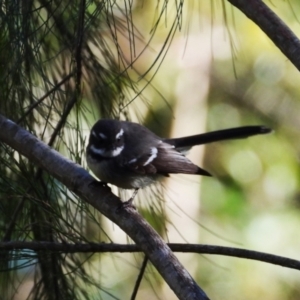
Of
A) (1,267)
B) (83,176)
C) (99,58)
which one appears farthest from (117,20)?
(1,267)

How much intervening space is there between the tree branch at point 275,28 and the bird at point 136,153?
0.85 meters

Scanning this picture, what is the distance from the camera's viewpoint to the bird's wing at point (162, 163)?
92.5 inches

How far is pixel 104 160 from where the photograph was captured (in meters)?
2.28

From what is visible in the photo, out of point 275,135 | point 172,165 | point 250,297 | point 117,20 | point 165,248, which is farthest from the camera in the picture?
point 275,135

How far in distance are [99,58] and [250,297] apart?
184 centimetres

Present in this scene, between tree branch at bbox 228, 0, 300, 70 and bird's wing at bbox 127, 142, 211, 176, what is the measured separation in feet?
3.03

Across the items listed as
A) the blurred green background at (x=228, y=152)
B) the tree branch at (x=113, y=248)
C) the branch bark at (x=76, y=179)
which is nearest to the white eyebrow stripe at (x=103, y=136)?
the branch bark at (x=76, y=179)

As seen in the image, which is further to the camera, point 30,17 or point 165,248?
point 30,17

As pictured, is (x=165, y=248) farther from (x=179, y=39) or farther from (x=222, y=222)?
(x=179, y=39)

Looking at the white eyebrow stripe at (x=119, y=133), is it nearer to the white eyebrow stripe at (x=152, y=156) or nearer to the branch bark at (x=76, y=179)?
the white eyebrow stripe at (x=152, y=156)

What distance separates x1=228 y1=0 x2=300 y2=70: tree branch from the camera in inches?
54.7

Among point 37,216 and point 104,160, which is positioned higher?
point 104,160

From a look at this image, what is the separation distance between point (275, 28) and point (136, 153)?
108 cm

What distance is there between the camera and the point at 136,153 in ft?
7.95
